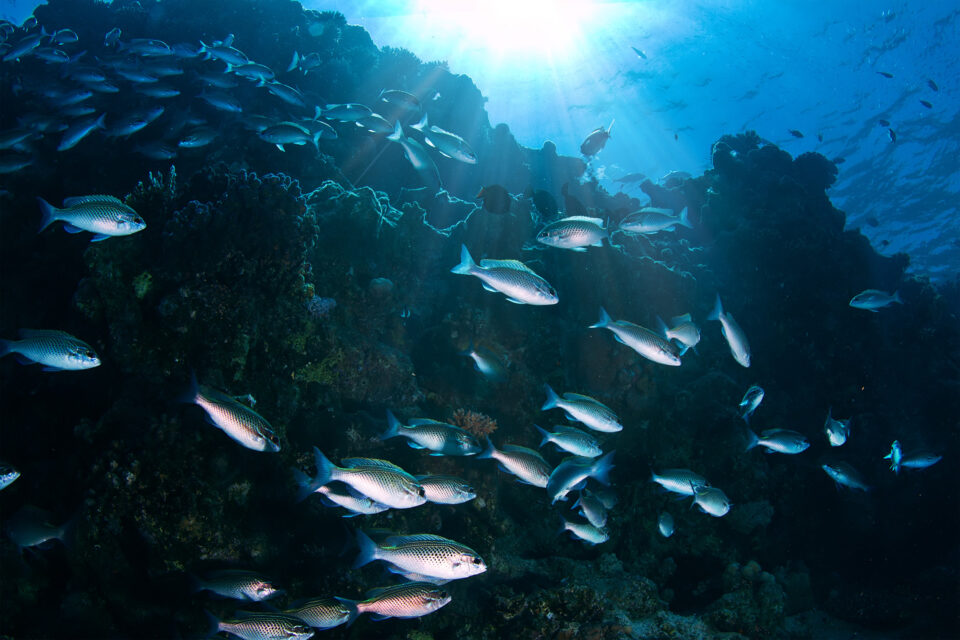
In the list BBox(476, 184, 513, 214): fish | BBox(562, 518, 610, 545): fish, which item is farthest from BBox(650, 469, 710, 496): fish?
BBox(476, 184, 513, 214): fish

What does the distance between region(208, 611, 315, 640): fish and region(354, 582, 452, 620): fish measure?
0.52 m

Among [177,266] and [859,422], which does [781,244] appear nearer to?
[859,422]

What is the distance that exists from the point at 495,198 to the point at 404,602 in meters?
6.44

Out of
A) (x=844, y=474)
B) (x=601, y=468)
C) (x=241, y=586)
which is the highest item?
(x=601, y=468)

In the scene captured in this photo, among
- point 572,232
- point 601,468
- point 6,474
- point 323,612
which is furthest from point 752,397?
point 6,474

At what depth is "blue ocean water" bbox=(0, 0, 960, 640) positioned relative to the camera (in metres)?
4.43

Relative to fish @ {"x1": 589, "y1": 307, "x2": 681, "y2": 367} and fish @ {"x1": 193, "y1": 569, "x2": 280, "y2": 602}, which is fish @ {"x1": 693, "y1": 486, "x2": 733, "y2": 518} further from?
fish @ {"x1": 193, "y1": 569, "x2": 280, "y2": 602}

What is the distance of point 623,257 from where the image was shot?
8469 millimetres

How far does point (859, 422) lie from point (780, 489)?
2.81m

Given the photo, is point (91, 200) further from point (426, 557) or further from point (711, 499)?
point (711, 499)

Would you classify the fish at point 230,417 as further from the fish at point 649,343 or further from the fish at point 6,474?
the fish at point 649,343

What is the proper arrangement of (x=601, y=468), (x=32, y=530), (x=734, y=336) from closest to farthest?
(x=32, y=530) < (x=601, y=468) < (x=734, y=336)

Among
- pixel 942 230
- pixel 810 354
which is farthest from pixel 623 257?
pixel 942 230

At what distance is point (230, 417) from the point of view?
3.48 metres
